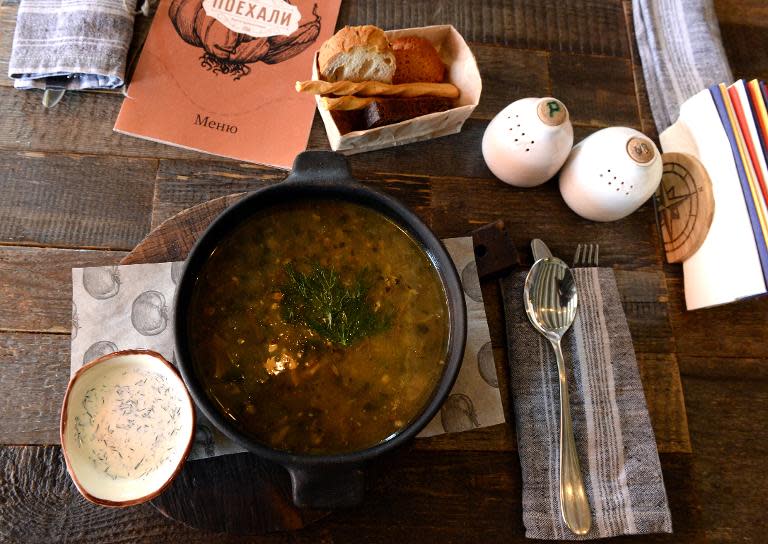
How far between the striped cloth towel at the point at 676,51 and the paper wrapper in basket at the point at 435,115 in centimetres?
56

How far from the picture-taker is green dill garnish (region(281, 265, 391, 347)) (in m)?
1.01

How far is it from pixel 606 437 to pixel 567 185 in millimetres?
585

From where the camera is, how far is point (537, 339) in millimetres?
1168

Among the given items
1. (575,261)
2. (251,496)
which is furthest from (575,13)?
(251,496)

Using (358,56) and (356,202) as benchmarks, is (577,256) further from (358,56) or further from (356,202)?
(358,56)

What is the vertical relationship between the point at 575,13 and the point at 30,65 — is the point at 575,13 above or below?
above

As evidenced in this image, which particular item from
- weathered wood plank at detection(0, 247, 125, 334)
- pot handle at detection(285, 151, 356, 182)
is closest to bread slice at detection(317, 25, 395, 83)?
pot handle at detection(285, 151, 356, 182)

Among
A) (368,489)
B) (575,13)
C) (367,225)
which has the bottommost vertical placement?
(368,489)

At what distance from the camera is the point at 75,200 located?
1.21 metres

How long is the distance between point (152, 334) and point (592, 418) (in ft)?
3.15

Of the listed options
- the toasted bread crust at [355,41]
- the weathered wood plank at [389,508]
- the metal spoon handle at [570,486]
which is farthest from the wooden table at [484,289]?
the toasted bread crust at [355,41]

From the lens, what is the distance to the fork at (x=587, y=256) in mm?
1251

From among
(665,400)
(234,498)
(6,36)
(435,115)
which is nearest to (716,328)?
(665,400)

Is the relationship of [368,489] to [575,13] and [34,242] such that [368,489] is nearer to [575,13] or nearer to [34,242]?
[34,242]
